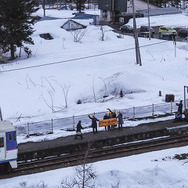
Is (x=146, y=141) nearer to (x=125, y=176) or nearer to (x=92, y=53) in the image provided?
(x=125, y=176)

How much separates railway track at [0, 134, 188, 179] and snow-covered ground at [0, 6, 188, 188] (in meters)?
0.95

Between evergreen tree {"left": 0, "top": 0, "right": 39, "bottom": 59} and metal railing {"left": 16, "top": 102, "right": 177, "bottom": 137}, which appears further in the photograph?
evergreen tree {"left": 0, "top": 0, "right": 39, "bottom": 59}

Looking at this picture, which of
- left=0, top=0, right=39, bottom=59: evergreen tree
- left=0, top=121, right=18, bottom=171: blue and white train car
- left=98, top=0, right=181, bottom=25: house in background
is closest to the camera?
left=0, top=121, right=18, bottom=171: blue and white train car

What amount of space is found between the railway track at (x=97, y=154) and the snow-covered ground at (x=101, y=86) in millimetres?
955

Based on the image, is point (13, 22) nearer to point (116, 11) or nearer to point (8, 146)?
point (8, 146)

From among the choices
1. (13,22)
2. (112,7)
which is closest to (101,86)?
(13,22)

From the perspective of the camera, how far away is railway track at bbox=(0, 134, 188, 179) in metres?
19.5

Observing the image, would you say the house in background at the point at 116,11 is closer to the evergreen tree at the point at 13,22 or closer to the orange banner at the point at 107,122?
the evergreen tree at the point at 13,22

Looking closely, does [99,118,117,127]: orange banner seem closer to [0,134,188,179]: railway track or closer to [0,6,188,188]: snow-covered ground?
[0,134,188,179]: railway track

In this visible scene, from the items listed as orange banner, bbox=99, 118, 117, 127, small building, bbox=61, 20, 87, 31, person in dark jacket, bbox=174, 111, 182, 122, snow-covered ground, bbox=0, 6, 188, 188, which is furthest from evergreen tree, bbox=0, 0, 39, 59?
person in dark jacket, bbox=174, 111, 182, 122

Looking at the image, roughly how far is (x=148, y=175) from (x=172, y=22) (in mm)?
51768

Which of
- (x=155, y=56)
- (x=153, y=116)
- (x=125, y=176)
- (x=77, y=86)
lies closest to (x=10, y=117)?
(x=77, y=86)

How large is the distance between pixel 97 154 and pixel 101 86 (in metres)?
12.8

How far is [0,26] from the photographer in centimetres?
4103
